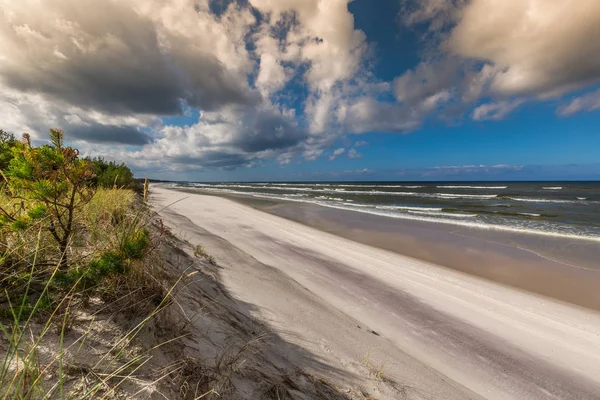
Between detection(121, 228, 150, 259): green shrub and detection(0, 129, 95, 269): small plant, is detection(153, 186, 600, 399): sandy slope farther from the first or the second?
detection(0, 129, 95, 269): small plant

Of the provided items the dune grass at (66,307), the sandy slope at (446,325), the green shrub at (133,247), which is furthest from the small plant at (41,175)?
the sandy slope at (446,325)

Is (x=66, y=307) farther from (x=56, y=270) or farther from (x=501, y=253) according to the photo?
(x=501, y=253)

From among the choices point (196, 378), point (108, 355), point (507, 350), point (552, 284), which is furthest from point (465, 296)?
point (108, 355)

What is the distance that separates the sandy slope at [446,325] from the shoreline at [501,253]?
1.11 meters

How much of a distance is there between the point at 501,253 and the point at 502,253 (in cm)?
4

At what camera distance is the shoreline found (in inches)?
296

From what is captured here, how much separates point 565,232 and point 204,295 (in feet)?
65.1

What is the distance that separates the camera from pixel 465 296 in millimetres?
6488

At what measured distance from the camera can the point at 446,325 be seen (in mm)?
5074

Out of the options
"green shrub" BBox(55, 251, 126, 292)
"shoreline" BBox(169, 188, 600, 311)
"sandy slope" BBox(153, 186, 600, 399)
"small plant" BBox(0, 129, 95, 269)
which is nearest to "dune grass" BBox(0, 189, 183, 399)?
"green shrub" BBox(55, 251, 126, 292)

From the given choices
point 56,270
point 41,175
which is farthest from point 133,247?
point 41,175

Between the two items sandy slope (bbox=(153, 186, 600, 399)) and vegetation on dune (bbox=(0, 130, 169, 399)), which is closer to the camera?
vegetation on dune (bbox=(0, 130, 169, 399))

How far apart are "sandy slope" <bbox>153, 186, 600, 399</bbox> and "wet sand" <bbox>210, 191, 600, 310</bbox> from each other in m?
1.18

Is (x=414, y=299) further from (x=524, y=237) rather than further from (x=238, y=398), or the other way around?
(x=524, y=237)
